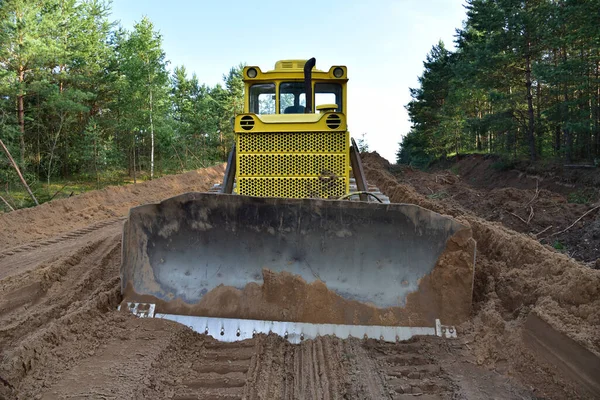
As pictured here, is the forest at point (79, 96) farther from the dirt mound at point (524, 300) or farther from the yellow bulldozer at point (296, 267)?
the dirt mound at point (524, 300)

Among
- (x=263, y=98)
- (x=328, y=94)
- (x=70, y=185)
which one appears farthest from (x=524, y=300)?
(x=70, y=185)

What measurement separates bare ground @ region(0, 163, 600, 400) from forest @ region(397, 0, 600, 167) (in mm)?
12201

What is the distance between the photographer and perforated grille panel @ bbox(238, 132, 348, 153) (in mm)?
4957

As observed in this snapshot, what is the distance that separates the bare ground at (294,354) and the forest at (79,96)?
547 inches

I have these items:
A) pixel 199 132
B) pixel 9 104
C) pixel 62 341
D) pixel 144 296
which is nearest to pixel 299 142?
pixel 144 296

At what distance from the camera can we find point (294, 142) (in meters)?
4.96

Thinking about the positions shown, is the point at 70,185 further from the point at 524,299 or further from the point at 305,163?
the point at 524,299

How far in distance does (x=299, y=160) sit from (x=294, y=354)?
93.3 inches

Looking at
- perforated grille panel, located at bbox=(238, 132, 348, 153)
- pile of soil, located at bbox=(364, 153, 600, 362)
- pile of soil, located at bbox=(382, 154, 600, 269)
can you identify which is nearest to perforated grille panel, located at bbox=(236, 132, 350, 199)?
perforated grille panel, located at bbox=(238, 132, 348, 153)

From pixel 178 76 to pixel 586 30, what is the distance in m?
37.8

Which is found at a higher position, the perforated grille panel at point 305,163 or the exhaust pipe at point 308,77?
the exhaust pipe at point 308,77

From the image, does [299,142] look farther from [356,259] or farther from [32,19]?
[32,19]

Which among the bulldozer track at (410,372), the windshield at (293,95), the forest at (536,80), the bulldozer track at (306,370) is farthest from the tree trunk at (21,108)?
the forest at (536,80)

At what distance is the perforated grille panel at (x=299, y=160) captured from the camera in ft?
16.3
